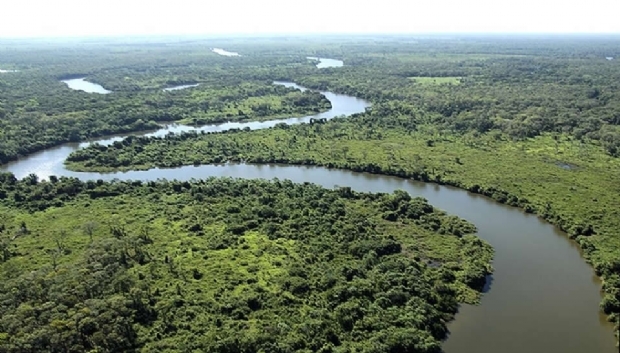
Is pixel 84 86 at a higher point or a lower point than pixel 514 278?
lower

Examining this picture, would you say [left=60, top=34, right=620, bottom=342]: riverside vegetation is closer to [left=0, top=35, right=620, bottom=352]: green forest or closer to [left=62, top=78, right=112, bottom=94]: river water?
[left=0, top=35, right=620, bottom=352]: green forest

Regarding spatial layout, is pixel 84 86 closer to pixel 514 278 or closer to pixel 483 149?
pixel 483 149

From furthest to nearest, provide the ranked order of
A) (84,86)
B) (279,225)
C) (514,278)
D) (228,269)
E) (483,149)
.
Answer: (84,86)
(483,149)
(279,225)
(228,269)
(514,278)

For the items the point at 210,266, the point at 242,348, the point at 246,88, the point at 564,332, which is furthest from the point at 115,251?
the point at 246,88

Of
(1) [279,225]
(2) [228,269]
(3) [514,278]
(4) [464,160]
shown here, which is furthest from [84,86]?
(3) [514,278]

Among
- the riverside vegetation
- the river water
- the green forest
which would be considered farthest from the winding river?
the river water

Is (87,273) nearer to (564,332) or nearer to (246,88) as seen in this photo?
(564,332)

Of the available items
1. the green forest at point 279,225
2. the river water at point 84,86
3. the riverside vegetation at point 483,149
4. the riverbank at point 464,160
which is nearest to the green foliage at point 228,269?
the green forest at point 279,225
